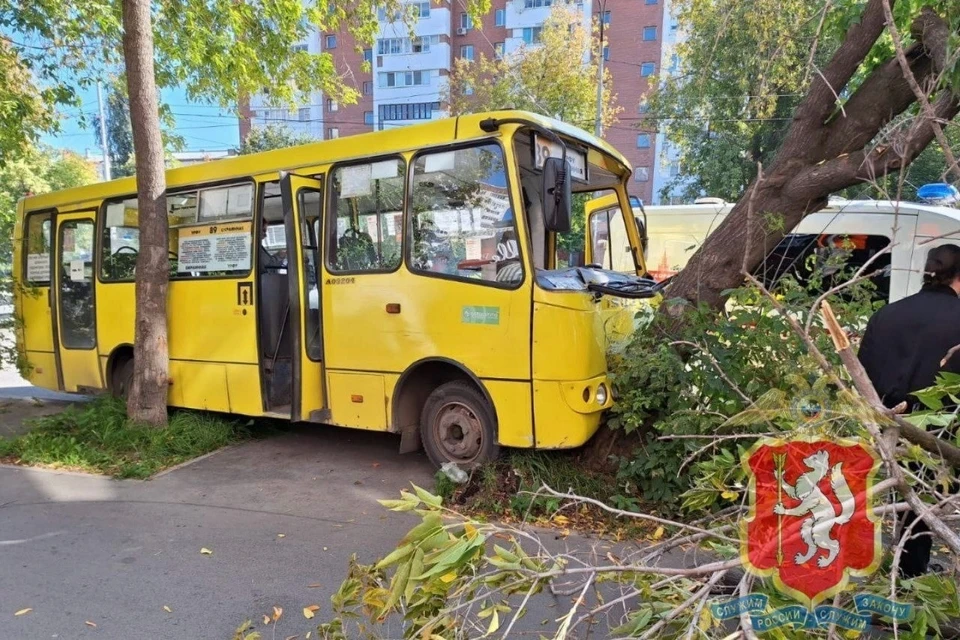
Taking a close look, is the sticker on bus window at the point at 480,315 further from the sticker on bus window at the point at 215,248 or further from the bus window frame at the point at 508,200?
the sticker on bus window at the point at 215,248

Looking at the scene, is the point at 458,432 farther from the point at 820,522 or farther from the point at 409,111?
the point at 409,111

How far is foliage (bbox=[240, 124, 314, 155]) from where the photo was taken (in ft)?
99.2

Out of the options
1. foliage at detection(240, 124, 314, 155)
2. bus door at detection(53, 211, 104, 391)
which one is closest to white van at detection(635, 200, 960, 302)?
bus door at detection(53, 211, 104, 391)

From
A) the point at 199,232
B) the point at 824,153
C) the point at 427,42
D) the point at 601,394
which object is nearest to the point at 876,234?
the point at 824,153

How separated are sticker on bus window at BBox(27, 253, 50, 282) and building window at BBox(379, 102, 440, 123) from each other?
1239 inches

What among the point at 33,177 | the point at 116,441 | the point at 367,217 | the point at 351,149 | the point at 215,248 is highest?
the point at 33,177

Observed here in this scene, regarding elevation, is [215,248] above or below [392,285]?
above

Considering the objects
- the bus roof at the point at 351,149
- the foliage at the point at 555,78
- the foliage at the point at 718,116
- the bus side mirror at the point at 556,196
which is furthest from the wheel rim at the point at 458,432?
the foliage at the point at 555,78

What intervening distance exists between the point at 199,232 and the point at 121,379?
223 cm

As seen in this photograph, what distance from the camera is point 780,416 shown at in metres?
1.68

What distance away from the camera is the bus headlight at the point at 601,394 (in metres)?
4.21

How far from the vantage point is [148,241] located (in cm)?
579

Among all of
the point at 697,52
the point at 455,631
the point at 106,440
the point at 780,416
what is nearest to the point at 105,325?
the point at 106,440

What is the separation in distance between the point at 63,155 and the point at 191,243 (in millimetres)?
32152
